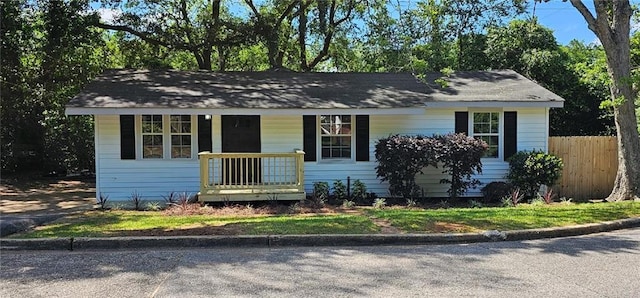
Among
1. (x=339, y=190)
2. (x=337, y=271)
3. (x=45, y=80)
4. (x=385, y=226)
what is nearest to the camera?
(x=337, y=271)

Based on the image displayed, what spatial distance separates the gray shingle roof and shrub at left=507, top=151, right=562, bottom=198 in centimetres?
159

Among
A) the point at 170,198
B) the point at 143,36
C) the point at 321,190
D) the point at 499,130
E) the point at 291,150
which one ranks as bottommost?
the point at 170,198

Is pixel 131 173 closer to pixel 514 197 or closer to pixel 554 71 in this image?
pixel 514 197

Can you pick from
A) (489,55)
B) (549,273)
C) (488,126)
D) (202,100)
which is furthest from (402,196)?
(489,55)

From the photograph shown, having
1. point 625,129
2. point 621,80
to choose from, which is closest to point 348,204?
point 621,80

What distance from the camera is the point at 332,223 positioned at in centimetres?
798

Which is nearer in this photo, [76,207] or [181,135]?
[76,207]

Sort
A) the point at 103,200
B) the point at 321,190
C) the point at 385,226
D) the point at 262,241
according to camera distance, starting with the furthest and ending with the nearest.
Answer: the point at 321,190 → the point at 103,200 → the point at 385,226 → the point at 262,241

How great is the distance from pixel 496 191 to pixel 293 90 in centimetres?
626

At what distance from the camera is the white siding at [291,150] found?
40.4 ft

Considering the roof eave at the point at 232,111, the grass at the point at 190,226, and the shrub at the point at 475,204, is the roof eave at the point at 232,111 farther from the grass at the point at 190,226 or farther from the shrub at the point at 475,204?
the grass at the point at 190,226

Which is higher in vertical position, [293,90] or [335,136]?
[293,90]

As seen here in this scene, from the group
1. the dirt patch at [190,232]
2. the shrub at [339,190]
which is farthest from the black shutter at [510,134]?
the dirt patch at [190,232]

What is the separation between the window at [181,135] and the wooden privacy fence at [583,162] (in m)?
10.2
